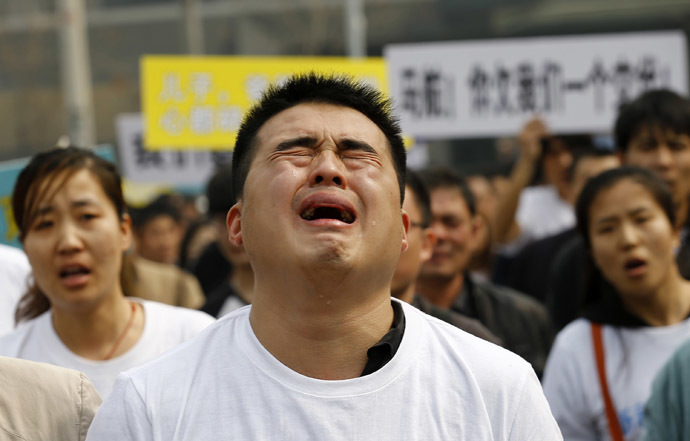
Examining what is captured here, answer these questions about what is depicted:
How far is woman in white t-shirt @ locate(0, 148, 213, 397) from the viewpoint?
3.26 meters

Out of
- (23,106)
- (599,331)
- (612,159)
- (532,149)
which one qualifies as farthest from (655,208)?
(23,106)

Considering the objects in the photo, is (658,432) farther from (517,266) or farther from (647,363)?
(517,266)

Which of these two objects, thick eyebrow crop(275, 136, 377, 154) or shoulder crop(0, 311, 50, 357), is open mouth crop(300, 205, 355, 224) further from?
shoulder crop(0, 311, 50, 357)

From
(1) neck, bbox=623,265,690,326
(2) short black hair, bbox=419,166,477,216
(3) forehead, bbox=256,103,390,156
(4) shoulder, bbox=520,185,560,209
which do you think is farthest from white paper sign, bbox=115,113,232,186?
(3) forehead, bbox=256,103,390,156

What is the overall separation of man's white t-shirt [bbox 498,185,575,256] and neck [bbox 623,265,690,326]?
2802mm

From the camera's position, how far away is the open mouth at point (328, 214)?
213 cm

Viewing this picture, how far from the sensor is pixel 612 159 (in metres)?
5.48

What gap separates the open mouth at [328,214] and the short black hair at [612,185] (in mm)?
1935

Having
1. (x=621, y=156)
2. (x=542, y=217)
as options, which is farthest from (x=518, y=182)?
(x=621, y=156)

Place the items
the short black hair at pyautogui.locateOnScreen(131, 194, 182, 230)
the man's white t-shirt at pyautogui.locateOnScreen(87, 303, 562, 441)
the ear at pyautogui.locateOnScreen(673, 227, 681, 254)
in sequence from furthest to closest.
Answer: the short black hair at pyautogui.locateOnScreen(131, 194, 182, 230) → the ear at pyautogui.locateOnScreen(673, 227, 681, 254) → the man's white t-shirt at pyautogui.locateOnScreen(87, 303, 562, 441)

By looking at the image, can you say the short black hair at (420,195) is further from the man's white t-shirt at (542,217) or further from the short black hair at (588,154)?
the man's white t-shirt at (542,217)

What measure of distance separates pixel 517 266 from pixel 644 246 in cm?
210

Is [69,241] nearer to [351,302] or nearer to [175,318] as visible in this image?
[175,318]

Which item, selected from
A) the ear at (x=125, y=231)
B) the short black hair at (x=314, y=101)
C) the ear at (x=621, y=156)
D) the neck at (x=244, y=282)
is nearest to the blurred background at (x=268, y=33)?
the ear at (x=621, y=156)
